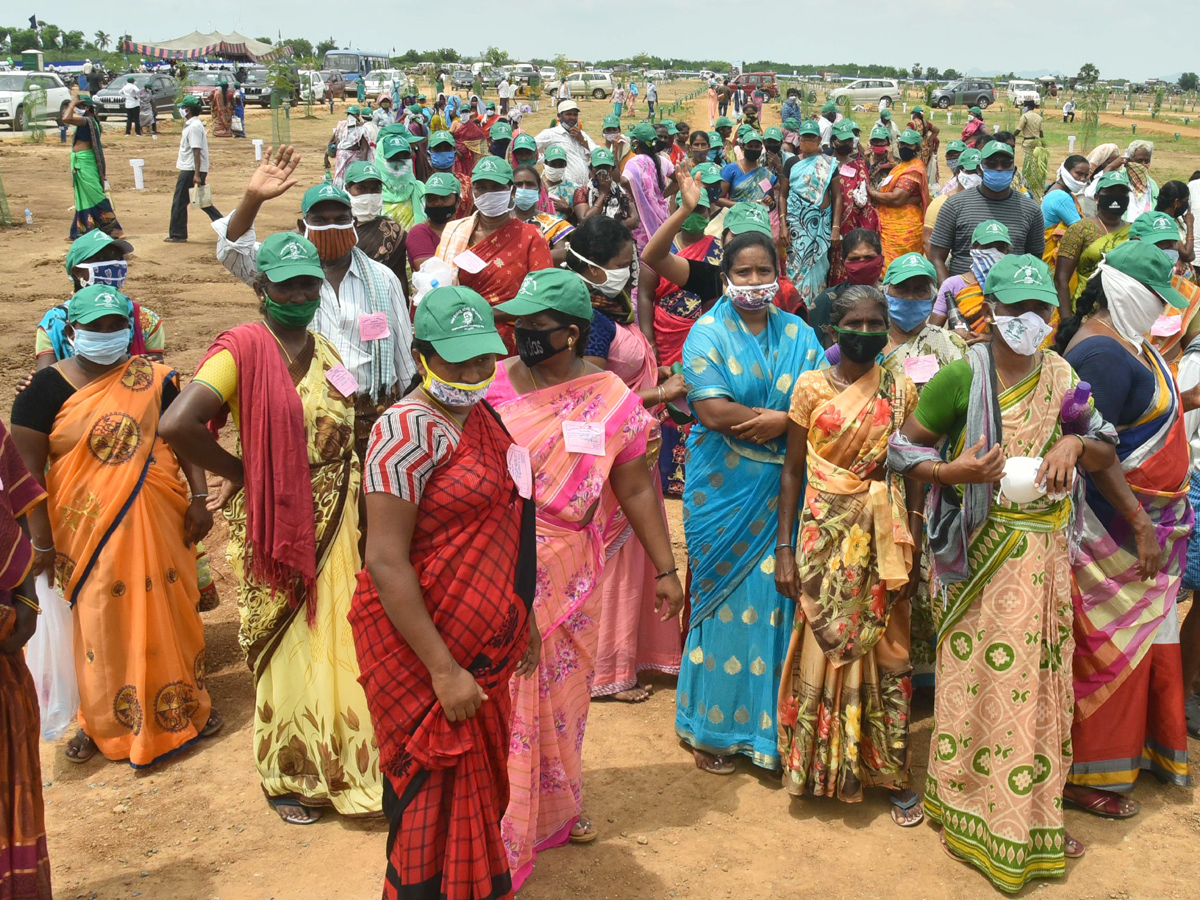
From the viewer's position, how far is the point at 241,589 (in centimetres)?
421

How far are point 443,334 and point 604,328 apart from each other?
5.67 feet

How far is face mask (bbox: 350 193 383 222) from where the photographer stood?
6.25 metres

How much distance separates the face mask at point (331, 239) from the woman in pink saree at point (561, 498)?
1.39 m

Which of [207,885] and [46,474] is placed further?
[46,474]

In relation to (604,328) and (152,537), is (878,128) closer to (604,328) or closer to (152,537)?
(604,328)

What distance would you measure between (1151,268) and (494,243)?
324cm

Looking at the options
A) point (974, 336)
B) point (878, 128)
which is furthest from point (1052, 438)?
point (878, 128)

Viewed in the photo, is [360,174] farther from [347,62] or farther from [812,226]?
[347,62]

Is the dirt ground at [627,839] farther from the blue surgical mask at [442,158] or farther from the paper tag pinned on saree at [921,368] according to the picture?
the blue surgical mask at [442,158]

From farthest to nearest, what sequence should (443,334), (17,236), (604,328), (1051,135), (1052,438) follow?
(1051,135), (17,236), (604,328), (1052,438), (443,334)

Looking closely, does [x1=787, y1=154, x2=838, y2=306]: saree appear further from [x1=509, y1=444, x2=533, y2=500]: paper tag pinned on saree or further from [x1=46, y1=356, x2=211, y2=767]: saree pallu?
[x1=509, y1=444, x2=533, y2=500]: paper tag pinned on saree

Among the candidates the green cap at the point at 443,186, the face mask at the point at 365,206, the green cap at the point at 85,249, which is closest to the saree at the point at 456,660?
the green cap at the point at 85,249

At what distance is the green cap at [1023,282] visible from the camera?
3.63m

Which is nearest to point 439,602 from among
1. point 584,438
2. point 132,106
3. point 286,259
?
point 584,438
